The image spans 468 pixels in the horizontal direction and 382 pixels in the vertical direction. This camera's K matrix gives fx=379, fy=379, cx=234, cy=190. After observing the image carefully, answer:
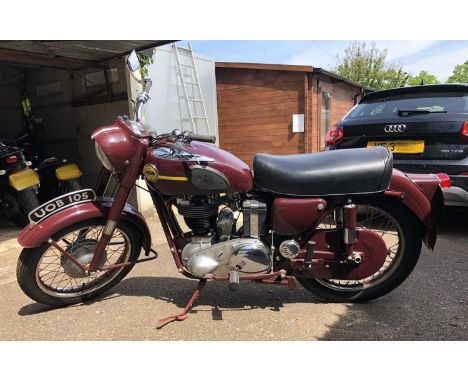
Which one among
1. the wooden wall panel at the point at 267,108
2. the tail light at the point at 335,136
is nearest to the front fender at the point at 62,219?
the tail light at the point at 335,136

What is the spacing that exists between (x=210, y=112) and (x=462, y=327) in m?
6.33

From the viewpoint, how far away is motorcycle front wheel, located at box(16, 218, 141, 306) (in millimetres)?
2564

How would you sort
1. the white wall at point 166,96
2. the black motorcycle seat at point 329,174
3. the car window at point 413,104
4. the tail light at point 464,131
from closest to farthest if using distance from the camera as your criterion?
the black motorcycle seat at point 329,174, the tail light at point 464,131, the car window at point 413,104, the white wall at point 166,96

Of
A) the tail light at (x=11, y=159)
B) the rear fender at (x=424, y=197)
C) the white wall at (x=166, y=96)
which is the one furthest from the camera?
the white wall at (x=166, y=96)

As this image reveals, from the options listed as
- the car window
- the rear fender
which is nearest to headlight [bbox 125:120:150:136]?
the rear fender

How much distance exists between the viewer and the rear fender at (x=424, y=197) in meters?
2.42

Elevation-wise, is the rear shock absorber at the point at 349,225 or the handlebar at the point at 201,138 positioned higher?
the handlebar at the point at 201,138

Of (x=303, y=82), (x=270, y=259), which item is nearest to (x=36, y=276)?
(x=270, y=259)

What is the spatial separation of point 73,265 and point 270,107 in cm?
832

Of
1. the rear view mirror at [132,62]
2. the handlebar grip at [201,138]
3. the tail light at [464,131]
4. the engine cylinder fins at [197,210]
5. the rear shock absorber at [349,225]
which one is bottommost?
the rear shock absorber at [349,225]

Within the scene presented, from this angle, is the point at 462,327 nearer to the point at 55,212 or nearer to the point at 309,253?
the point at 309,253

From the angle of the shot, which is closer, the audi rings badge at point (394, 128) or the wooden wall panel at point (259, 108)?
the audi rings badge at point (394, 128)

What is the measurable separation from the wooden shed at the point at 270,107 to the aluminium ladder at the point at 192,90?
110 inches

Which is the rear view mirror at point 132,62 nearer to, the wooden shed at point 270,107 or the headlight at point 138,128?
the headlight at point 138,128
